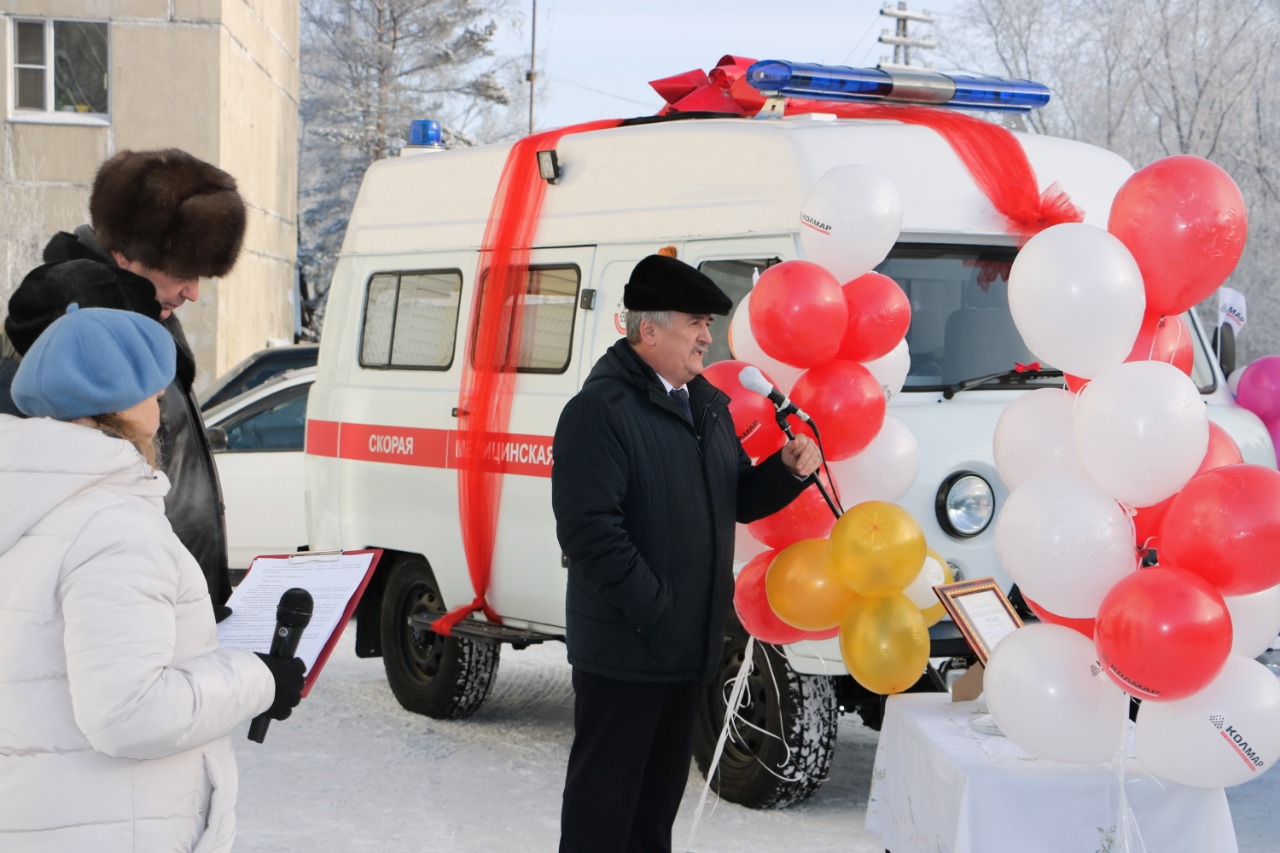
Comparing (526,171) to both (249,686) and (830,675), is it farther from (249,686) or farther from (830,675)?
(249,686)

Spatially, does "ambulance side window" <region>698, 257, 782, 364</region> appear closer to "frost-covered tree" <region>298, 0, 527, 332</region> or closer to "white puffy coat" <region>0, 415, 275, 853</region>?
"white puffy coat" <region>0, 415, 275, 853</region>

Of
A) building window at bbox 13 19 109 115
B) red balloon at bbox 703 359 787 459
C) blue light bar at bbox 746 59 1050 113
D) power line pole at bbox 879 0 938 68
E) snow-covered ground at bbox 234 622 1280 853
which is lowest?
snow-covered ground at bbox 234 622 1280 853

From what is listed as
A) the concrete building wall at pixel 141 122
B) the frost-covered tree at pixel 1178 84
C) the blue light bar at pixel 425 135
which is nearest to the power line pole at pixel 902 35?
the frost-covered tree at pixel 1178 84

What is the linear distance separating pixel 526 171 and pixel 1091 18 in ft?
57.6

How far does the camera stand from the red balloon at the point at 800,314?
439 cm

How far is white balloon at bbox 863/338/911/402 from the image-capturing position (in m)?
4.83

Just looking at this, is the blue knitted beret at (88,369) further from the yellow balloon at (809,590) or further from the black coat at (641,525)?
the yellow balloon at (809,590)

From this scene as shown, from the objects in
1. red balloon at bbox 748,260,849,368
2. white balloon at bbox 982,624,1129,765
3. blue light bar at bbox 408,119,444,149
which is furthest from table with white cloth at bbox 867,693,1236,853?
blue light bar at bbox 408,119,444,149

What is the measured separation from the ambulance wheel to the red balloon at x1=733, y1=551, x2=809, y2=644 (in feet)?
10.1

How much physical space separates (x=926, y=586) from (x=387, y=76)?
3522 centimetres

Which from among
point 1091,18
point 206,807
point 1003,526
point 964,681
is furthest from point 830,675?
point 1091,18

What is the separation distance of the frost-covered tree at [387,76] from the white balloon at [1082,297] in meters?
33.9

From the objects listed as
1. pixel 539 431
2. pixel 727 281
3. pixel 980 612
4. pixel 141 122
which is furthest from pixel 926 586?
pixel 141 122

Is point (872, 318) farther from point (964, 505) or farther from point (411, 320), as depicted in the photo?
point (411, 320)
